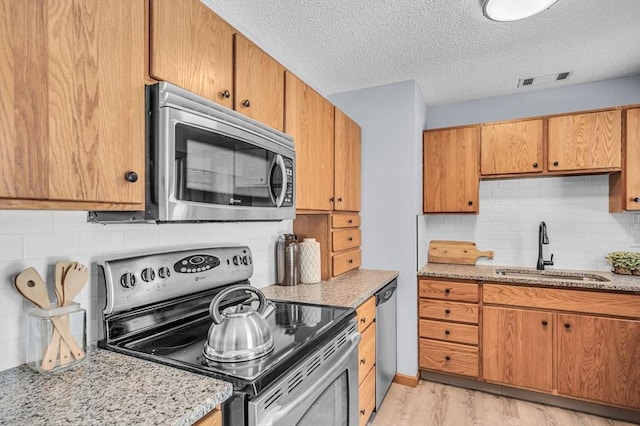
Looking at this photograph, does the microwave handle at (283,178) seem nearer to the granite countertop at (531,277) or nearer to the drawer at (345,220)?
the drawer at (345,220)

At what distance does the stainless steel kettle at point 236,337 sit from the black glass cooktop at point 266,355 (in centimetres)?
2

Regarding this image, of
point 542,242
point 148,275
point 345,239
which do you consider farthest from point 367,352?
point 542,242

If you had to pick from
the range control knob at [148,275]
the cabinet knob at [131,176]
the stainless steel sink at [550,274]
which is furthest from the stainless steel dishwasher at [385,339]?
the cabinet knob at [131,176]

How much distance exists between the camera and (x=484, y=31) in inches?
80.7

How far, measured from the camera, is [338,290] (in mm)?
2086

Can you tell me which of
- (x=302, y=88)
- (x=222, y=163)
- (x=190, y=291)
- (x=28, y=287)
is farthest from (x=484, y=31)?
(x=28, y=287)

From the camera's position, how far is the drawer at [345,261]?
247 cm

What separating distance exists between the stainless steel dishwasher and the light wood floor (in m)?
0.12

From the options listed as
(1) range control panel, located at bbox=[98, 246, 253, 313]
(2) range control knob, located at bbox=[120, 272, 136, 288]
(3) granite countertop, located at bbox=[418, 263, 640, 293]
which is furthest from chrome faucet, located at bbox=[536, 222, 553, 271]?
(2) range control knob, located at bbox=[120, 272, 136, 288]

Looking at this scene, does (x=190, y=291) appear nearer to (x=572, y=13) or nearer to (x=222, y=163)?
(x=222, y=163)

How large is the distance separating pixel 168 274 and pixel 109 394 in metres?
0.56

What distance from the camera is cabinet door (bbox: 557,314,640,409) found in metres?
2.25

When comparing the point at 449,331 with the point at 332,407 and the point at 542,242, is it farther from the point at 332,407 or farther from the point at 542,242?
the point at 332,407

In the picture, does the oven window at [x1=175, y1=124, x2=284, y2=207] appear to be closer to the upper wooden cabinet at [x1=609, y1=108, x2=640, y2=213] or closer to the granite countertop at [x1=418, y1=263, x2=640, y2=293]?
the granite countertop at [x1=418, y1=263, x2=640, y2=293]
